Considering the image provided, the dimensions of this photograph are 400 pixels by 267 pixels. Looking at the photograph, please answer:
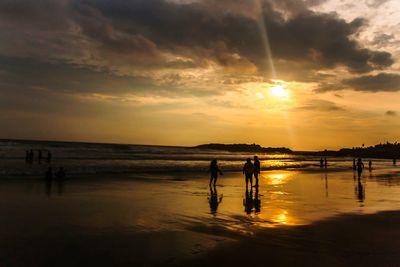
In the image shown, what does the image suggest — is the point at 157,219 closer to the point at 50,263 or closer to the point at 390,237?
the point at 50,263

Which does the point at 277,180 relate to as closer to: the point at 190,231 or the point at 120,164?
the point at 120,164

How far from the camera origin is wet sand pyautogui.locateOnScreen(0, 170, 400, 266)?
8.80m

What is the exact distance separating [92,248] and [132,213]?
518cm

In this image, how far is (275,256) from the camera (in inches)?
355

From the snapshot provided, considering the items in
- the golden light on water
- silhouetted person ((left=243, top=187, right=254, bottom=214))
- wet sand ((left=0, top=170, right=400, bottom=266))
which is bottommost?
wet sand ((left=0, top=170, right=400, bottom=266))

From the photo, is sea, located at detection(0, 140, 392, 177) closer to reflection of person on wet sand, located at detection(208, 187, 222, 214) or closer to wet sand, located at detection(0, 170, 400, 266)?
reflection of person on wet sand, located at detection(208, 187, 222, 214)

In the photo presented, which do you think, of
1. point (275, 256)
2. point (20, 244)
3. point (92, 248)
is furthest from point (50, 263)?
point (275, 256)

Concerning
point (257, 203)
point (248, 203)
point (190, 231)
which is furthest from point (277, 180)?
point (190, 231)

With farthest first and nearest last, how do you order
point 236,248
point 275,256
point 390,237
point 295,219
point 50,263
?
point 295,219, point 390,237, point 236,248, point 275,256, point 50,263

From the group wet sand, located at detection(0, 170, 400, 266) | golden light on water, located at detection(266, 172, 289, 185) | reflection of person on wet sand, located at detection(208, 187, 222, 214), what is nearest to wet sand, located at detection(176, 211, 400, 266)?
wet sand, located at detection(0, 170, 400, 266)

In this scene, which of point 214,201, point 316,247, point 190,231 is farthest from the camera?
point 214,201

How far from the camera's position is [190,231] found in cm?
1166

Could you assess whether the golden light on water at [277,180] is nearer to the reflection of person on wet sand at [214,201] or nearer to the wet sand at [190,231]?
the reflection of person on wet sand at [214,201]

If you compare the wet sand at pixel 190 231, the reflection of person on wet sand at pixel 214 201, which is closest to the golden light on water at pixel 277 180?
the reflection of person on wet sand at pixel 214 201
